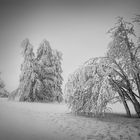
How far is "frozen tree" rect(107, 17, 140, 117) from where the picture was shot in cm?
486

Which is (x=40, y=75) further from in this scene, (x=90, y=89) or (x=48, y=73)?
(x=90, y=89)

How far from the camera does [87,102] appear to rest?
4.70 meters

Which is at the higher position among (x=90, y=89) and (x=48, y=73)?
(x=48, y=73)

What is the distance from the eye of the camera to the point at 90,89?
4.75 m

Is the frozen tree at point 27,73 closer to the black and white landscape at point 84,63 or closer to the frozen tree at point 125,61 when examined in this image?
the black and white landscape at point 84,63

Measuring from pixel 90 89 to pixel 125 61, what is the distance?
150cm

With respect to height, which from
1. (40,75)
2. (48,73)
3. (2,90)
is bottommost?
(2,90)

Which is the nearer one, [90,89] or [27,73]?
[90,89]

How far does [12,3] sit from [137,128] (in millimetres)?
4514

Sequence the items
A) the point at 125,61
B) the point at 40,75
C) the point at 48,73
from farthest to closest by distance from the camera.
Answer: the point at 48,73, the point at 40,75, the point at 125,61

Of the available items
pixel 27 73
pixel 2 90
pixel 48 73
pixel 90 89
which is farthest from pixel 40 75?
pixel 90 89

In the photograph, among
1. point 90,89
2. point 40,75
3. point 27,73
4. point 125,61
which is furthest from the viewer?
point 40,75

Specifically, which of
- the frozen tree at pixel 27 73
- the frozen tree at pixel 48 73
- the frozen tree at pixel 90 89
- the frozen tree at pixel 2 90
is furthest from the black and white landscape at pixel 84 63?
the frozen tree at pixel 48 73

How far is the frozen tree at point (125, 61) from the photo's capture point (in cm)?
486
